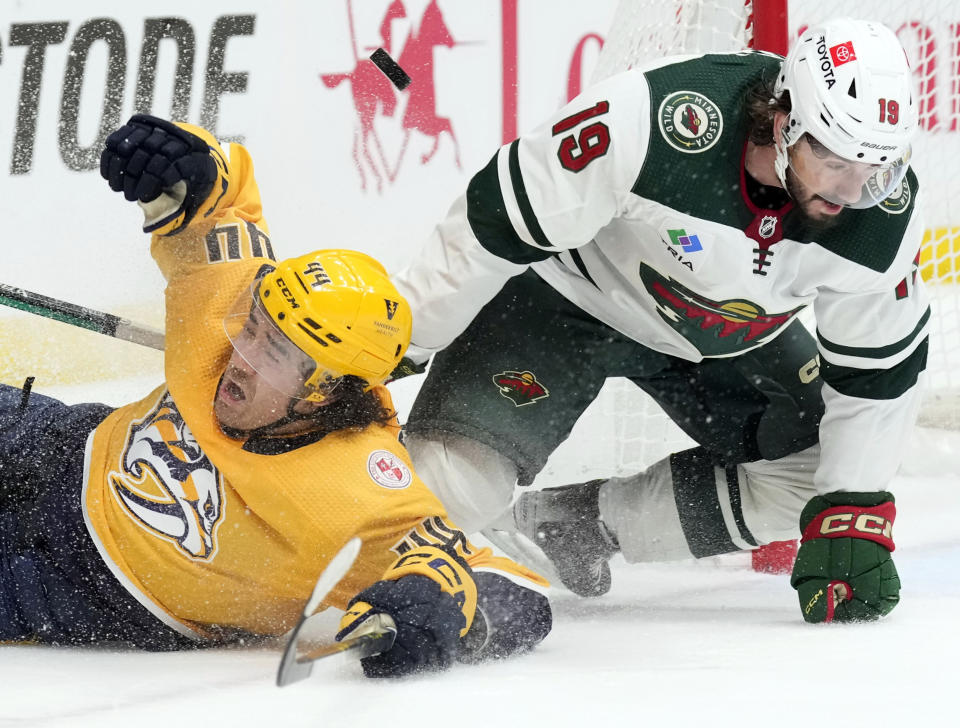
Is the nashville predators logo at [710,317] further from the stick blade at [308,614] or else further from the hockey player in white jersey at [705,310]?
the stick blade at [308,614]

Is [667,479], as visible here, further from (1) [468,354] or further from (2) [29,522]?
(2) [29,522]

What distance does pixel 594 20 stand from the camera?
4016 mm

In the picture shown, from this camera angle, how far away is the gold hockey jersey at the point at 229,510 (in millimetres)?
1723

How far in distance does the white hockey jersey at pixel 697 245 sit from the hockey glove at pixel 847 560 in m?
0.04

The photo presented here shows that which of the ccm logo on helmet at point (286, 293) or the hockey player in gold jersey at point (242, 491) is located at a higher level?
the ccm logo on helmet at point (286, 293)

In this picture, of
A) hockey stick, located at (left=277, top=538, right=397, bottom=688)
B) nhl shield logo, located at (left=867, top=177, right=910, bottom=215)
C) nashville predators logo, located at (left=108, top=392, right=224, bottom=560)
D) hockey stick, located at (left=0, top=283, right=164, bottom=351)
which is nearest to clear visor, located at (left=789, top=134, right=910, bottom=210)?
nhl shield logo, located at (left=867, top=177, right=910, bottom=215)

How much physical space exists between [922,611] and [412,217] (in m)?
2.31

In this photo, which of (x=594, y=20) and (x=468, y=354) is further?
(x=594, y=20)

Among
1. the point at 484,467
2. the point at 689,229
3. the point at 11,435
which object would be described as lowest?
the point at 484,467

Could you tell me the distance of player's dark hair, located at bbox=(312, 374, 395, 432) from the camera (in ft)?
5.96

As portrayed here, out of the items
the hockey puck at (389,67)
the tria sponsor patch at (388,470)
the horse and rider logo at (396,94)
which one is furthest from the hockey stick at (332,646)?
the horse and rider logo at (396,94)

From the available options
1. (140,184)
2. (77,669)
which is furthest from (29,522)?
(140,184)

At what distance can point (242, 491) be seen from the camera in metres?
1.76

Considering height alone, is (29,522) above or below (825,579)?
above
